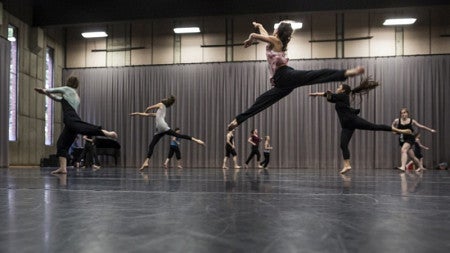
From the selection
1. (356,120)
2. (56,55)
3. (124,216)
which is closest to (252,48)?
(56,55)

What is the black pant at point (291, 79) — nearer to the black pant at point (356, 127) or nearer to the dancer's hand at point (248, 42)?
the dancer's hand at point (248, 42)

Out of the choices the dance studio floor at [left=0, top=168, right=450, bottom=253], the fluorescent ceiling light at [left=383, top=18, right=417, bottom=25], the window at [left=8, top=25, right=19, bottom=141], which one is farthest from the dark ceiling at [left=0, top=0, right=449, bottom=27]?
the dance studio floor at [left=0, top=168, right=450, bottom=253]

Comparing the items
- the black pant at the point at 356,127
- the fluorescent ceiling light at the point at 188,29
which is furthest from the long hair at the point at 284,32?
the fluorescent ceiling light at the point at 188,29

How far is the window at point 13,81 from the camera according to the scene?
47.9 ft

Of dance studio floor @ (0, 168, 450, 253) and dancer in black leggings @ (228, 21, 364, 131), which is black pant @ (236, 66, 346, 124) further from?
dance studio floor @ (0, 168, 450, 253)

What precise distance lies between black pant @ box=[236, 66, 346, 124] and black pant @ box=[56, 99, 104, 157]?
6.66 feet

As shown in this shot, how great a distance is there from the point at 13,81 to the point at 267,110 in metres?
8.76

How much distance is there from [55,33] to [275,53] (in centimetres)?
1515

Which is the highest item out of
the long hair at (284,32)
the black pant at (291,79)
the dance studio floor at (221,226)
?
the long hair at (284,32)

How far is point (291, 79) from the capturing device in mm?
4617

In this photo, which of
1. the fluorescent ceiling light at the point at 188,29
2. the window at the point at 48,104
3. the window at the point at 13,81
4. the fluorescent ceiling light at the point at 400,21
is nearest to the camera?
the window at the point at 13,81

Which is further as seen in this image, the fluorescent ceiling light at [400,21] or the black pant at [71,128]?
the fluorescent ceiling light at [400,21]

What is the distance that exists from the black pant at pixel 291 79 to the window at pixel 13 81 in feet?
38.9

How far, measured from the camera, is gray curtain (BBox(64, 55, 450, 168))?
53.4 feet
